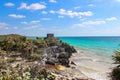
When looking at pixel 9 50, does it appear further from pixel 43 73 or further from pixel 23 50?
pixel 43 73

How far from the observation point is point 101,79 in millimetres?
18688

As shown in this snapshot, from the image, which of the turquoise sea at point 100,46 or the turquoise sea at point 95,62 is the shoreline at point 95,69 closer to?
the turquoise sea at point 95,62

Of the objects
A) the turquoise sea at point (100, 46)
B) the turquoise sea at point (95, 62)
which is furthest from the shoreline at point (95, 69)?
the turquoise sea at point (100, 46)

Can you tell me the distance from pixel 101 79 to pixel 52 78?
687 cm

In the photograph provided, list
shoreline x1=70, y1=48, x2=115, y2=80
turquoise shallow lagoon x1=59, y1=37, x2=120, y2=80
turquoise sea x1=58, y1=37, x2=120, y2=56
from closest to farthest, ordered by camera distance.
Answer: shoreline x1=70, y1=48, x2=115, y2=80
turquoise shallow lagoon x1=59, y1=37, x2=120, y2=80
turquoise sea x1=58, y1=37, x2=120, y2=56

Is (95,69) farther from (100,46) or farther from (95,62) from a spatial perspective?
(100,46)

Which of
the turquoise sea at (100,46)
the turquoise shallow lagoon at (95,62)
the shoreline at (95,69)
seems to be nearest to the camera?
the shoreline at (95,69)

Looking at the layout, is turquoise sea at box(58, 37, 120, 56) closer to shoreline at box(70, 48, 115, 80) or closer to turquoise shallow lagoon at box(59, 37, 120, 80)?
turquoise shallow lagoon at box(59, 37, 120, 80)

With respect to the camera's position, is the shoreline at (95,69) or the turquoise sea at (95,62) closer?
the shoreline at (95,69)

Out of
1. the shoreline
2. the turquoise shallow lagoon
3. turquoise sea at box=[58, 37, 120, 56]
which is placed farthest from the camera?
turquoise sea at box=[58, 37, 120, 56]

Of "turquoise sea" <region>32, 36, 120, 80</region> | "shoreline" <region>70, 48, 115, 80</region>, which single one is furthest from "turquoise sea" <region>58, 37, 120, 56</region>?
"shoreline" <region>70, 48, 115, 80</region>

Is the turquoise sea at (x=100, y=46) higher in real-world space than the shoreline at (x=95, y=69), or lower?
lower

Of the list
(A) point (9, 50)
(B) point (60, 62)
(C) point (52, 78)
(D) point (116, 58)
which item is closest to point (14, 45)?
(A) point (9, 50)

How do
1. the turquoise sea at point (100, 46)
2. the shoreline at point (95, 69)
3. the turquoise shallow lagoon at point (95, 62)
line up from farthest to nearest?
the turquoise sea at point (100, 46)
the turquoise shallow lagoon at point (95, 62)
the shoreline at point (95, 69)
